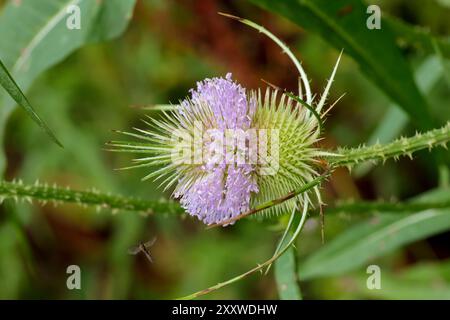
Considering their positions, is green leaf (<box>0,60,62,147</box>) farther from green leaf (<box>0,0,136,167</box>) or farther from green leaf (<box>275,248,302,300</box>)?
green leaf (<box>275,248,302,300</box>)

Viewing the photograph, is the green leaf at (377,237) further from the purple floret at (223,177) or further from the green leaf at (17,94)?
the green leaf at (17,94)

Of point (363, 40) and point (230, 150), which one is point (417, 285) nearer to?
point (363, 40)

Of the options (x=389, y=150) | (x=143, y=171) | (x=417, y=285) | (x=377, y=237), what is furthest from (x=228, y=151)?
(x=143, y=171)

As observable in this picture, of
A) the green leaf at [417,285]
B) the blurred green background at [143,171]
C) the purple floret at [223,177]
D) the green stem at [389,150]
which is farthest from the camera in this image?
the blurred green background at [143,171]

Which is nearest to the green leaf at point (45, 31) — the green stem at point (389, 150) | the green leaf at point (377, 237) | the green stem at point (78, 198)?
the green stem at point (78, 198)
